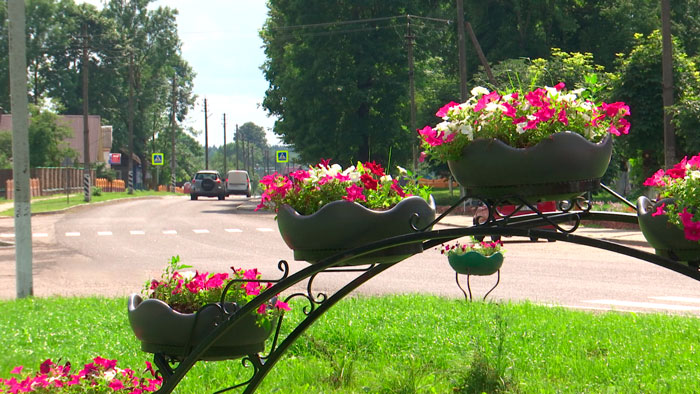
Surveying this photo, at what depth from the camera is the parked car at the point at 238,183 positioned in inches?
2440

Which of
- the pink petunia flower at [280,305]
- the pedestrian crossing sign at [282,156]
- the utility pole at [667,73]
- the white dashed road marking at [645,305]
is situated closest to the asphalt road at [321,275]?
the white dashed road marking at [645,305]

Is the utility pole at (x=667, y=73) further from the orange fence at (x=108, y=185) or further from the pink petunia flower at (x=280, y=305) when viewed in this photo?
the orange fence at (x=108, y=185)

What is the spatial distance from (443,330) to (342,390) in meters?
1.84

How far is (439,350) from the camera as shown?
697cm

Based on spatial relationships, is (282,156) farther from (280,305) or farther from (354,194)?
(354,194)

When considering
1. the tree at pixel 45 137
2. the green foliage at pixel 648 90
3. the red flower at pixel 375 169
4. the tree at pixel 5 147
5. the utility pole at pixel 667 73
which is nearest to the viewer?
the red flower at pixel 375 169

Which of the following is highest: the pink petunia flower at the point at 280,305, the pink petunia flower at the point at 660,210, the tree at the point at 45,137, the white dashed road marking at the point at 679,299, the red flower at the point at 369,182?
the tree at the point at 45,137

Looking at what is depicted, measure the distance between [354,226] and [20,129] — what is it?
8.75m

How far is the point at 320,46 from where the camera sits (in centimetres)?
4459

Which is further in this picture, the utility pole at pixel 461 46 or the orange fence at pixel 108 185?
the orange fence at pixel 108 185

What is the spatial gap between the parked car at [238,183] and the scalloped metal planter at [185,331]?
58.2 meters

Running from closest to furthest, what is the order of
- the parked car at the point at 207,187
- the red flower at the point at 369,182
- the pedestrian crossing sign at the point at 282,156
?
the red flower at the point at 369,182, the parked car at the point at 207,187, the pedestrian crossing sign at the point at 282,156

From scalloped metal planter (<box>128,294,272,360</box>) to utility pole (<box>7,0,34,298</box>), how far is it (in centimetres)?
767

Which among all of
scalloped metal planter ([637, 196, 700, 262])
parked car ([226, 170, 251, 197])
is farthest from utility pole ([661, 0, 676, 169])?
parked car ([226, 170, 251, 197])
